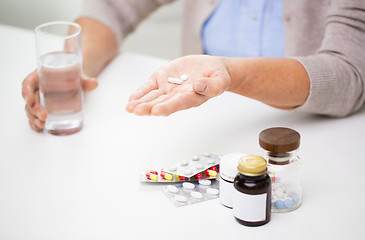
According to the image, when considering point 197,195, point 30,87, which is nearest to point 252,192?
point 197,195

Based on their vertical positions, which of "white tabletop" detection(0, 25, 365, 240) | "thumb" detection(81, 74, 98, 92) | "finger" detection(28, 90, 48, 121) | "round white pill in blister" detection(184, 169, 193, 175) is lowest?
"white tabletop" detection(0, 25, 365, 240)

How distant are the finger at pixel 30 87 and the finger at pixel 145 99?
27 cm

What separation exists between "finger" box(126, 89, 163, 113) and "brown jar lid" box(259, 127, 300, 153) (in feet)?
0.73

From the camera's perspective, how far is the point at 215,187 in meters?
0.86

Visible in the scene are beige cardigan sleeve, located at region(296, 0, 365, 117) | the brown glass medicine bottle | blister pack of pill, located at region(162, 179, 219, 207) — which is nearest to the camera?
the brown glass medicine bottle

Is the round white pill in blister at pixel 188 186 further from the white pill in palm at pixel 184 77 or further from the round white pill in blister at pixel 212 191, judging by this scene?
the white pill in palm at pixel 184 77

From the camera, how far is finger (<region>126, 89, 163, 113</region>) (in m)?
0.88

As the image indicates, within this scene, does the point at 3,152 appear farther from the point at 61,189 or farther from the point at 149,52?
the point at 149,52

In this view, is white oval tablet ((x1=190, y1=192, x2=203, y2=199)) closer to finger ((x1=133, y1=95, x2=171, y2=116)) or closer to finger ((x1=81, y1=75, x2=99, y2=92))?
finger ((x1=133, y1=95, x2=171, y2=116))

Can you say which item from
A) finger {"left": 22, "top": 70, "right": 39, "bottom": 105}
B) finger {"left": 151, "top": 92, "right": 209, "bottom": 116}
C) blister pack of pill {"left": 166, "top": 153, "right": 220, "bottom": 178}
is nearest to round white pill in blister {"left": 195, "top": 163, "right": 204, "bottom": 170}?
blister pack of pill {"left": 166, "top": 153, "right": 220, "bottom": 178}

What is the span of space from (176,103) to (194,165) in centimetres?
12

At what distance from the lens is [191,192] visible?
85 centimetres

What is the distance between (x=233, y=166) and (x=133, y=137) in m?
0.31

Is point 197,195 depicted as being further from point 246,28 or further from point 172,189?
point 246,28
